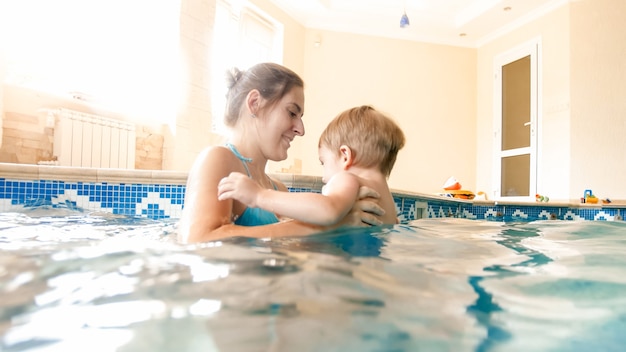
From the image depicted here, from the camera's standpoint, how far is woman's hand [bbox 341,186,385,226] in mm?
1723

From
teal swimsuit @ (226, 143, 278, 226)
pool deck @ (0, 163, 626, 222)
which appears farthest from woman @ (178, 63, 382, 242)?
pool deck @ (0, 163, 626, 222)

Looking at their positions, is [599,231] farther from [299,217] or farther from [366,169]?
[299,217]

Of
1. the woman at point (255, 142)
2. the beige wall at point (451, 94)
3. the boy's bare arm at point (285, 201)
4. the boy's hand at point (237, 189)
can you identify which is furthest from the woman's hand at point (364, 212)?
the beige wall at point (451, 94)

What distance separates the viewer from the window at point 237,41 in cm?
724

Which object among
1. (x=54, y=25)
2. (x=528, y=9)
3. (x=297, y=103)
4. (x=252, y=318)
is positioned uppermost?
(x=528, y=9)

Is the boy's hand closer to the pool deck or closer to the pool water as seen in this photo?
the pool water

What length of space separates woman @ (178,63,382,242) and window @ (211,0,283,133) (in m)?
4.93

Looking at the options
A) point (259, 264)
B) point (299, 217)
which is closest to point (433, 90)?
point (299, 217)

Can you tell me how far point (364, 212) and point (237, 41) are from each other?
6446 mm

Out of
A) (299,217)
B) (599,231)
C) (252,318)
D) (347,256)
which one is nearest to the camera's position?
(252,318)

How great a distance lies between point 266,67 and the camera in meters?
2.00

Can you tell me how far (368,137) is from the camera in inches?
81.1

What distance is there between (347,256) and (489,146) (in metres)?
9.17

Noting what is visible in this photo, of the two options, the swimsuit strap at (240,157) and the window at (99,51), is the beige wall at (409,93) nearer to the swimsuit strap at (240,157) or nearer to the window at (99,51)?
the window at (99,51)
